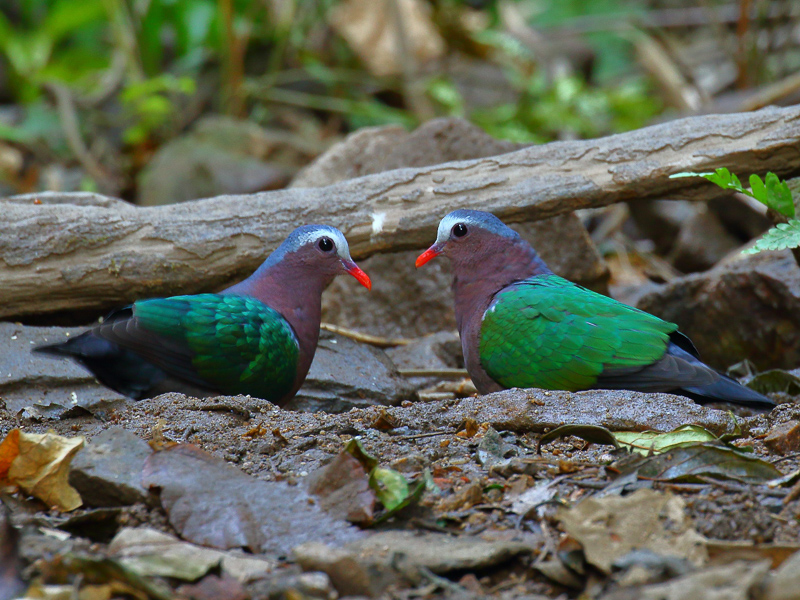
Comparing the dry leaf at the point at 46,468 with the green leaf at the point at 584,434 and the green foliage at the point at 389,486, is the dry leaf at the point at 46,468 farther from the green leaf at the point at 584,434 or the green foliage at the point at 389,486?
the green leaf at the point at 584,434

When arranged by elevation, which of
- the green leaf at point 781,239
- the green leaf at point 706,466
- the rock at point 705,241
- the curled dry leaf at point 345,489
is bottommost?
the rock at point 705,241

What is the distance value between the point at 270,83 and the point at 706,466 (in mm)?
7972

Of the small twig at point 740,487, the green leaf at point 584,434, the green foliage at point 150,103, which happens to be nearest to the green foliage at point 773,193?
the green leaf at point 584,434

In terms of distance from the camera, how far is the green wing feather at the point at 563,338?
354 centimetres

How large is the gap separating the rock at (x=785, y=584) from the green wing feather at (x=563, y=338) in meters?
1.94

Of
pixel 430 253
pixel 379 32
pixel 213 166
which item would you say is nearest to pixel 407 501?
pixel 430 253

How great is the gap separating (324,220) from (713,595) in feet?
10.2

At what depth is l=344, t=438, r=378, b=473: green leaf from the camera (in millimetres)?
2335

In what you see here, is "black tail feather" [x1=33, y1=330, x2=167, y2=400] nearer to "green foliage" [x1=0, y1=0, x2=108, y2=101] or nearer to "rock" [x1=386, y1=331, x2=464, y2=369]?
"rock" [x1=386, y1=331, x2=464, y2=369]

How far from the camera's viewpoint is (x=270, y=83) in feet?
30.8

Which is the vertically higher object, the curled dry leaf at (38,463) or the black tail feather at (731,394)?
the curled dry leaf at (38,463)

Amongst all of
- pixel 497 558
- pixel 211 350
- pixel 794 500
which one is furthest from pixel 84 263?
pixel 794 500

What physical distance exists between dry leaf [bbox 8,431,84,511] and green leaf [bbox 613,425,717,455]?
1.75 m

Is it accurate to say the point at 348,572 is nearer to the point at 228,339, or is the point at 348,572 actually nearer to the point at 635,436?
the point at 635,436
